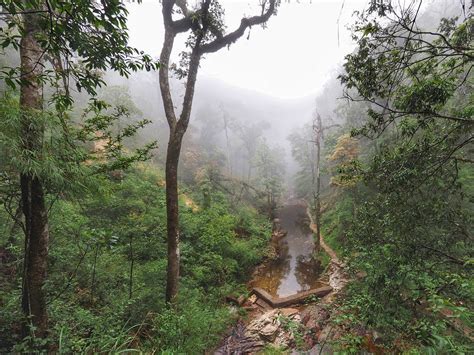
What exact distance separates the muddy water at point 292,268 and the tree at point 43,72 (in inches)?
321

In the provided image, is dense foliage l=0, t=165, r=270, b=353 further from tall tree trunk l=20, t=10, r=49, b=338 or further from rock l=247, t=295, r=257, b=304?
rock l=247, t=295, r=257, b=304

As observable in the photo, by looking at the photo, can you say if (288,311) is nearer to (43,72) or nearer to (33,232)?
(33,232)

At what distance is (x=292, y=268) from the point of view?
12.2m

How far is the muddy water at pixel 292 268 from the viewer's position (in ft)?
33.7

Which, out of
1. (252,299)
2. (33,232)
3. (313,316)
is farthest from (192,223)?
(33,232)

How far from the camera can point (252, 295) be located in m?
9.12

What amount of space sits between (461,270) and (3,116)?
6917 millimetres

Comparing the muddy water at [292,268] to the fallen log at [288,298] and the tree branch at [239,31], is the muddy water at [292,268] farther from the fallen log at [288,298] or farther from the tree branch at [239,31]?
the tree branch at [239,31]

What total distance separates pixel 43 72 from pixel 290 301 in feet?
28.7

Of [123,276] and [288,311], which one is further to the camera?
[288,311]

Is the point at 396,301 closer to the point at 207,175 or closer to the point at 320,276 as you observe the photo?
the point at 320,276

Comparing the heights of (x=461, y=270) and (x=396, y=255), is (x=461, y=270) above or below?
below

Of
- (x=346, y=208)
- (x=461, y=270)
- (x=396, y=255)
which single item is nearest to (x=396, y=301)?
(x=396, y=255)

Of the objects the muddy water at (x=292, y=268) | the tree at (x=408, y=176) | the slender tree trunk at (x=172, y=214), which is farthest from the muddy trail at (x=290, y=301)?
the slender tree trunk at (x=172, y=214)
